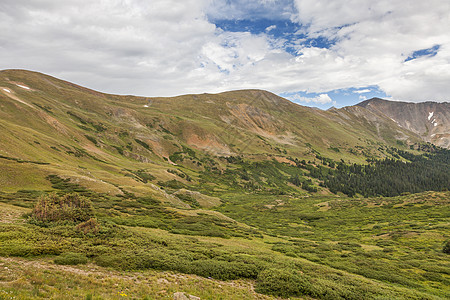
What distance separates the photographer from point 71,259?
17.7 meters

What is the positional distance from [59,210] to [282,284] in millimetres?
27011

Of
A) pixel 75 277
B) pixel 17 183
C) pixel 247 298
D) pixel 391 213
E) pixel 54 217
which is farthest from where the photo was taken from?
pixel 391 213

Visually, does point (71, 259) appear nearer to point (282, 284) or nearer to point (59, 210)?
point (59, 210)

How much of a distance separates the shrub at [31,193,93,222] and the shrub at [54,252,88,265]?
10.2 m

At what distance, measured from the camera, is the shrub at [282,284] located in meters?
19.3

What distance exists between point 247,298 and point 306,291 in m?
6.32

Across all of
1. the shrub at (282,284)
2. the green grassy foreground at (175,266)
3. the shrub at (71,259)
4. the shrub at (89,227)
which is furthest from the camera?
the shrub at (89,227)

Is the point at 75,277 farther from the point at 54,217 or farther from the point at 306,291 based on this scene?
the point at 306,291

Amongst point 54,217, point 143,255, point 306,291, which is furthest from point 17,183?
point 306,291

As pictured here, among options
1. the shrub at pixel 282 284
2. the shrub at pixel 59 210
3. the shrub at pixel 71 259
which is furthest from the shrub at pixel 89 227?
the shrub at pixel 282 284

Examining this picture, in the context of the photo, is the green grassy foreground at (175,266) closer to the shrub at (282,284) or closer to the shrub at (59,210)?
the shrub at (282,284)

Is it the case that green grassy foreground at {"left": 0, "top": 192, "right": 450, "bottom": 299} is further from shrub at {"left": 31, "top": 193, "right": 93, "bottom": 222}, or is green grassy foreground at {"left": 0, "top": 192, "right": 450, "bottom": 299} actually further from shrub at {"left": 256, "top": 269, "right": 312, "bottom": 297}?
shrub at {"left": 31, "top": 193, "right": 93, "bottom": 222}

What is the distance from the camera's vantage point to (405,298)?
67.9 ft

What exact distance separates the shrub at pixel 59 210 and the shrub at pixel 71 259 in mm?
10240
